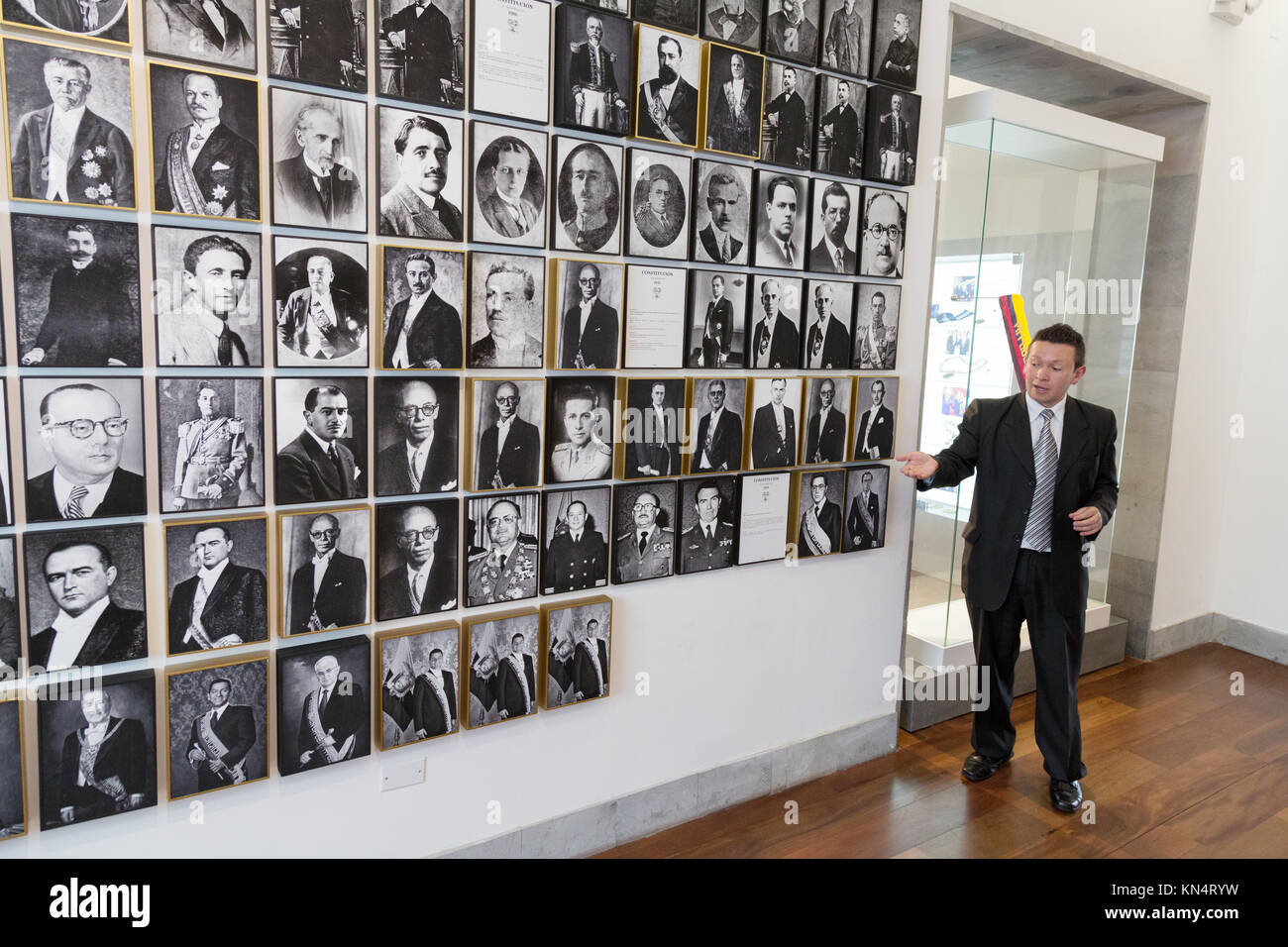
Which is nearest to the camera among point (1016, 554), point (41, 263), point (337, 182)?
point (41, 263)

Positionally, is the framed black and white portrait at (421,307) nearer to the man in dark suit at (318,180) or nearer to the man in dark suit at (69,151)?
the man in dark suit at (318,180)

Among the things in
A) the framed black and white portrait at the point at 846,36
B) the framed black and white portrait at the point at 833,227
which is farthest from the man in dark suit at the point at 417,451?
the framed black and white portrait at the point at 846,36

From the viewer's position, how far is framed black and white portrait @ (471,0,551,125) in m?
2.35

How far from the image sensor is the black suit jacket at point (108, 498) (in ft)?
6.35

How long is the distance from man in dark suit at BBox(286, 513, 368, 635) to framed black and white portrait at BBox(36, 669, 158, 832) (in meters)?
0.37

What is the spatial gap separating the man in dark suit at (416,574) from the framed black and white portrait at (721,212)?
1.21 meters

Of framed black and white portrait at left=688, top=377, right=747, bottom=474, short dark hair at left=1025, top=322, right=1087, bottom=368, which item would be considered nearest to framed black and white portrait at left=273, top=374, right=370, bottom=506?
framed black and white portrait at left=688, top=377, right=747, bottom=474

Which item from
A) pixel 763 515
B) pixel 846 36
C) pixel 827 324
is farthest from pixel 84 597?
pixel 846 36

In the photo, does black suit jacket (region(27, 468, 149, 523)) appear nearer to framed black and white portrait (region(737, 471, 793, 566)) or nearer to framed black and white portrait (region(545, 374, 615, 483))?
framed black and white portrait (region(545, 374, 615, 483))

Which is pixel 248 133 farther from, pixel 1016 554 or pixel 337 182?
pixel 1016 554

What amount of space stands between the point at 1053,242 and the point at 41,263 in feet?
13.0
